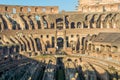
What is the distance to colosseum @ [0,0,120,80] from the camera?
37.6 m

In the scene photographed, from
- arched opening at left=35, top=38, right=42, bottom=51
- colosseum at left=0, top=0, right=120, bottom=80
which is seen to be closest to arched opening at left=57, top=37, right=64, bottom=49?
colosseum at left=0, top=0, right=120, bottom=80

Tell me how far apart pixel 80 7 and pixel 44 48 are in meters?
19.8

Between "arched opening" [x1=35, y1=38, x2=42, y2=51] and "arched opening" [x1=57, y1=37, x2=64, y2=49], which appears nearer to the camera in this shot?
"arched opening" [x1=35, y1=38, x2=42, y2=51]

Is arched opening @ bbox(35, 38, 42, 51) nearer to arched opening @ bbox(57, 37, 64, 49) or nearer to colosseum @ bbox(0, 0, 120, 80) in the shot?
colosseum @ bbox(0, 0, 120, 80)

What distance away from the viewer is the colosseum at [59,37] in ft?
123

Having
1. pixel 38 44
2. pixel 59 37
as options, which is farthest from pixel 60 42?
pixel 38 44

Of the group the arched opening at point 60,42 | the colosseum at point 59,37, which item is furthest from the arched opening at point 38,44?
the arched opening at point 60,42

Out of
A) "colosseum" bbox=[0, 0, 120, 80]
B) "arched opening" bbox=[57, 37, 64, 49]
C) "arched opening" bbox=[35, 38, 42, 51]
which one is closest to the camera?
"colosseum" bbox=[0, 0, 120, 80]

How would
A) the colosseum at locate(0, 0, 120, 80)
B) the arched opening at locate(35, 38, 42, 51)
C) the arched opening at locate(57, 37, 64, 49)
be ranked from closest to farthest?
the colosseum at locate(0, 0, 120, 80), the arched opening at locate(35, 38, 42, 51), the arched opening at locate(57, 37, 64, 49)

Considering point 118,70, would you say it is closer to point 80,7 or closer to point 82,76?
point 82,76

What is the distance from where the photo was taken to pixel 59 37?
52188 mm

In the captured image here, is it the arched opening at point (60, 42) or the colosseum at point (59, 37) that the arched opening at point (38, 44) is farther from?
the arched opening at point (60, 42)

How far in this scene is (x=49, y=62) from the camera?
131ft

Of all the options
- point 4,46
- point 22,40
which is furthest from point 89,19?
point 4,46
